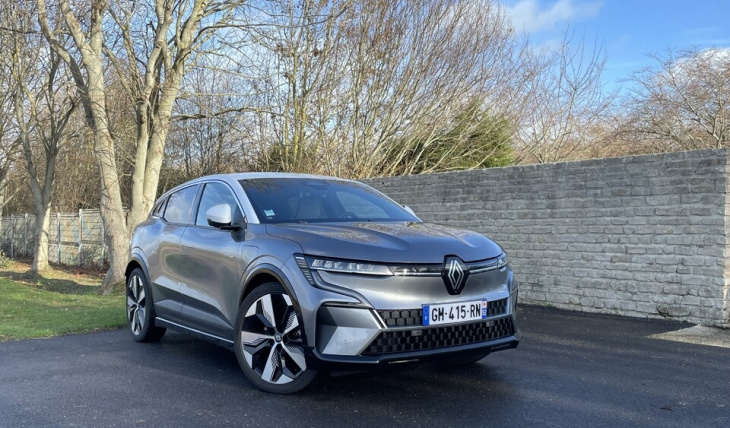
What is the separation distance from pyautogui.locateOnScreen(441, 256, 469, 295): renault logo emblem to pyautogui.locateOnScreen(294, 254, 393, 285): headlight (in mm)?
390

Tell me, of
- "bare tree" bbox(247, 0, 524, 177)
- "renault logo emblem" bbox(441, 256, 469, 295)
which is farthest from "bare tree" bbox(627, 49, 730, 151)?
"renault logo emblem" bbox(441, 256, 469, 295)

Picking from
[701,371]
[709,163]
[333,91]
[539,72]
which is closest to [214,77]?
[333,91]

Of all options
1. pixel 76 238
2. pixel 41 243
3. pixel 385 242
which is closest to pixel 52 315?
pixel 385 242

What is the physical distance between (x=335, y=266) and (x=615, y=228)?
540 centimetres

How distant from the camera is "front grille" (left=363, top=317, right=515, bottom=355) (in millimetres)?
3896

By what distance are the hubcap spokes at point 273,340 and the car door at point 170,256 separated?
1.38 meters

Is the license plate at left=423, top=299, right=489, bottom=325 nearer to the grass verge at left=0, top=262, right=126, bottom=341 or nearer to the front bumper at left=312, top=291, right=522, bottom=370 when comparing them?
the front bumper at left=312, top=291, right=522, bottom=370

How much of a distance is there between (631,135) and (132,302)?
636 inches

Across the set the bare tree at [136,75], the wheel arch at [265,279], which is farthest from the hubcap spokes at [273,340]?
the bare tree at [136,75]

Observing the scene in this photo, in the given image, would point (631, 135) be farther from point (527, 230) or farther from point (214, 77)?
point (214, 77)

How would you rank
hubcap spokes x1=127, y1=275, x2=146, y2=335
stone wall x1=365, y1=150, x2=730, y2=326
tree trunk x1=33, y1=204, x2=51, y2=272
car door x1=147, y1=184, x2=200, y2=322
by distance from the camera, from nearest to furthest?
1. car door x1=147, y1=184, x2=200, y2=322
2. hubcap spokes x1=127, y1=275, x2=146, y2=335
3. stone wall x1=365, y1=150, x2=730, y2=326
4. tree trunk x1=33, y1=204, x2=51, y2=272

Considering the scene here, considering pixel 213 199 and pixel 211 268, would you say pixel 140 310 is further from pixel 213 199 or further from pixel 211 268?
pixel 211 268

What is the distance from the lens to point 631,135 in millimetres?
18578

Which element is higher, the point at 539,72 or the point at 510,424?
the point at 539,72
